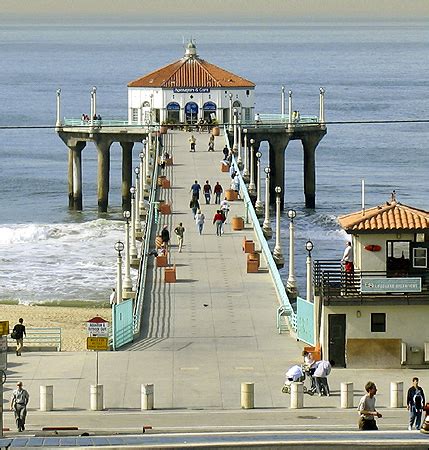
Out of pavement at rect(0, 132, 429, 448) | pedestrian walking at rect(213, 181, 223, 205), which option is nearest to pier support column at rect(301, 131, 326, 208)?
pedestrian walking at rect(213, 181, 223, 205)

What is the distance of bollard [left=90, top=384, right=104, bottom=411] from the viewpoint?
126 ft

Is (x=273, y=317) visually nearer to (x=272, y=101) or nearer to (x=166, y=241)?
(x=166, y=241)

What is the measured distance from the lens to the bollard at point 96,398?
126 feet

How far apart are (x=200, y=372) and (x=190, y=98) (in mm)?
61793

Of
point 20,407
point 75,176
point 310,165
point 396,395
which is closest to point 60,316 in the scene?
point 396,395

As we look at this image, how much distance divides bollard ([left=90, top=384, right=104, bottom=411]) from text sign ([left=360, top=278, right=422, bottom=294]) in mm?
7648

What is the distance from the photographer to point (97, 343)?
44000mm

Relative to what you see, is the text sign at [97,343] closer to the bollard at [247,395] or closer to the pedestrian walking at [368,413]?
the bollard at [247,395]

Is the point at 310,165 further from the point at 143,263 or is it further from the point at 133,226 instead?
the point at 143,263

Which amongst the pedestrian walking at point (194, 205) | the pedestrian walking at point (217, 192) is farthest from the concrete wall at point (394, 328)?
the pedestrian walking at point (217, 192)

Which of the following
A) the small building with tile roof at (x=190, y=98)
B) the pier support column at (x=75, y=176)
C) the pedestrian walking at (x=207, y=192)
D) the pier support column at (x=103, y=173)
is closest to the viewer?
the pedestrian walking at (x=207, y=192)

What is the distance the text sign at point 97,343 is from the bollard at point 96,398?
529 centimetres

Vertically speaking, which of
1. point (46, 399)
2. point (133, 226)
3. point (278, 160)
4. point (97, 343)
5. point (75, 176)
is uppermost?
point (278, 160)

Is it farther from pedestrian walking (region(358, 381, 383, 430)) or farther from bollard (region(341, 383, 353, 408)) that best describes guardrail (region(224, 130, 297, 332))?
pedestrian walking (region(358, 381, 383, 430))
